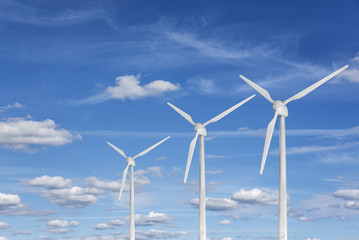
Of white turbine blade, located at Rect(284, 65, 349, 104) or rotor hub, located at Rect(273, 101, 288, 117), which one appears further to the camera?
white turbine blade, located at Rect(284, 65, 349, 104)

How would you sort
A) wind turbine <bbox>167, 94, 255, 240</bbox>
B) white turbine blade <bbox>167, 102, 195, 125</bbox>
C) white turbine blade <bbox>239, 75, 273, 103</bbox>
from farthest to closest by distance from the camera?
white turbine blade <bbox>167, 102, 195, 125</bbox> < wind turbine <bbox>167, 94, 255, 240</bbox> < white turbine blade <bbox>239, 75, 273, 103</bbox>

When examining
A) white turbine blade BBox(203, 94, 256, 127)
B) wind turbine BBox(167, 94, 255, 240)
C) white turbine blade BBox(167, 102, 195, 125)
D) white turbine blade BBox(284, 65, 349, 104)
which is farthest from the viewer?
white turbine blade BBox(167, 102, 195, 125)

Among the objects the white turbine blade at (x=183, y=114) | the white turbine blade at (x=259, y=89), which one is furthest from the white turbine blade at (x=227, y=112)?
the white turbine blade at (x=259, y=89)

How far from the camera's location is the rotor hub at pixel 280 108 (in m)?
87.9

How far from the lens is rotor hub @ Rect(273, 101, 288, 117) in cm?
8794

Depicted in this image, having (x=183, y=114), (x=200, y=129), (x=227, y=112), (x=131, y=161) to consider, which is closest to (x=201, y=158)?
(x=200, y=129)

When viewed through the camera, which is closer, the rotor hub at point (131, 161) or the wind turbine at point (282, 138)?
the wind turbine at point (282, 138)

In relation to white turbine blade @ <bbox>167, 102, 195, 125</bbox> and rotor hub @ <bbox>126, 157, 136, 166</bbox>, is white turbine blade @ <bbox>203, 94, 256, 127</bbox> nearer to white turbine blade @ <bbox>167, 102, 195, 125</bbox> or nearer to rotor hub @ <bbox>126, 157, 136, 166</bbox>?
white turbine blade @ <bbox>167, 102, 195, 125</bbox>

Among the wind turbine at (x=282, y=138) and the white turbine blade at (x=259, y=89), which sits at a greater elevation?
the white turbine blade at (x=259, y=89)

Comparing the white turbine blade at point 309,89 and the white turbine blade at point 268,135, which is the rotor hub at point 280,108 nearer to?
the white turbine blade at point 268,135

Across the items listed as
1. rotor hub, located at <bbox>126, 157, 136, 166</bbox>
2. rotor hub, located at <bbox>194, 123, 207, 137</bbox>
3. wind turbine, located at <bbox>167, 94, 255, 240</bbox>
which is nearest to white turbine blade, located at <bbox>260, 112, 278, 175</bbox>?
wind turbine, located at <bbox>167, 94, 255, 240</bbox>

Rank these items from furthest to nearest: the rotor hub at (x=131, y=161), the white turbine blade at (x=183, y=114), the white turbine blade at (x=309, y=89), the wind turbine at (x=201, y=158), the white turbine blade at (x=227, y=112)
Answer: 1. the rotor hub at (x=131, y=161)
2. the white turbine blade at (x=183, y=114)
3. the white turbine blade at (x=227, y=112)
4. the wind turbine at (x=201, y=158)
5. the white turbine blade at (x=309, y=89)

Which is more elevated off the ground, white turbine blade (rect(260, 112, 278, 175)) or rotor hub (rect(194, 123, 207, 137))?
rotor hub (rect(194, 123, 207, 137))

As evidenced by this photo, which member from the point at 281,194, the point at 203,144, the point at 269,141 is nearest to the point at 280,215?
the point at 281,194
